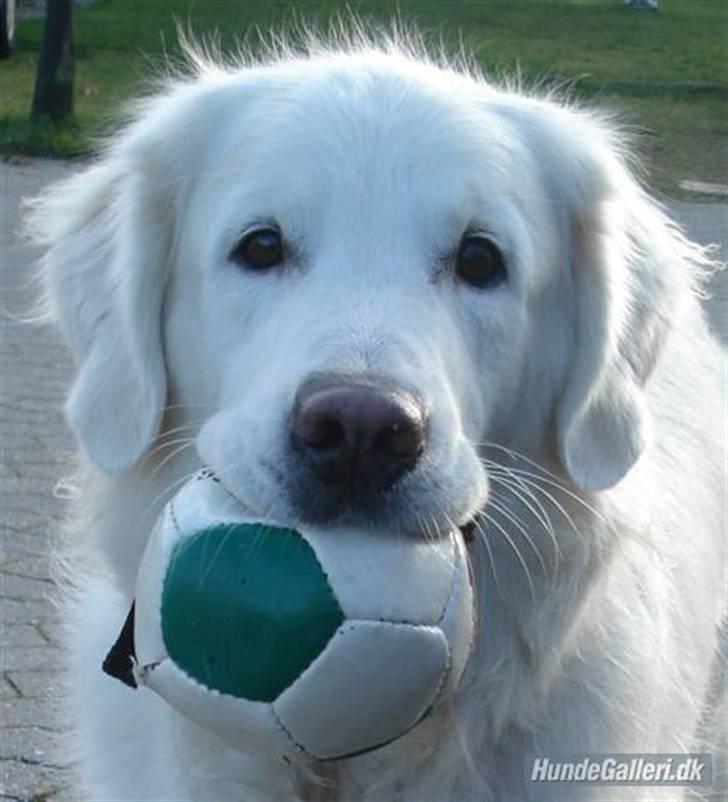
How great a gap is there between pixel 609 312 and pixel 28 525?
155 inches

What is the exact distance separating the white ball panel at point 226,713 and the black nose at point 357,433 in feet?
1.44

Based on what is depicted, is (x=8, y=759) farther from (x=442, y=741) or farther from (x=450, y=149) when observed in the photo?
(x=450, y=149)

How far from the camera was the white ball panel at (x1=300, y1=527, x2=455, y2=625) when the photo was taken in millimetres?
3168

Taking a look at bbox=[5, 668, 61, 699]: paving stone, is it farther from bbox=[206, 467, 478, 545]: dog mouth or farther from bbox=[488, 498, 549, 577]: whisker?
bbox=[206, 467, 478, 545]: dog mouth

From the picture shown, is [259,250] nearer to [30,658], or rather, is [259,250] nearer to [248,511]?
[248,511]

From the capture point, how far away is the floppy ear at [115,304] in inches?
156

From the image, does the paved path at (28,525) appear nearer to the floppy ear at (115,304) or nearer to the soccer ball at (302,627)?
Result: the floppy ear at (115,304)

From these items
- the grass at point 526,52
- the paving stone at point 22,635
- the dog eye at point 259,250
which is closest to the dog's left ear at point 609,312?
the dog eye at point 259,250

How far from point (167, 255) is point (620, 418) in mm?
1061

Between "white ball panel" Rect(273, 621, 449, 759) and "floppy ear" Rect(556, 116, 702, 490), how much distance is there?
83cm

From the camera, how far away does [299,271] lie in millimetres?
3639

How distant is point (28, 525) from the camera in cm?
743

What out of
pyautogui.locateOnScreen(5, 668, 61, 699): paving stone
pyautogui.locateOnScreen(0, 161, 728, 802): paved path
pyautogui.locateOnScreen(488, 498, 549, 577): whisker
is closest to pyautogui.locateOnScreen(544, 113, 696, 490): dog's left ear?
pyautogui.locateOnScreen(488, 498, 549, 577): whisker

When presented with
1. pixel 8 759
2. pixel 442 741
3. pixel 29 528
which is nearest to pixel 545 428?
pixel 442 741
